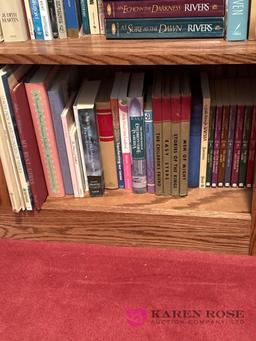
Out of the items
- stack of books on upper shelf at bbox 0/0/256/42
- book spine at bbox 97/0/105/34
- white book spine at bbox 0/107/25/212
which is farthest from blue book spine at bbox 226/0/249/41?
white book spine at bbox 0/107/25/212

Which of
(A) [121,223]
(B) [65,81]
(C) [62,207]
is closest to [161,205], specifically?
(A) [121,223]

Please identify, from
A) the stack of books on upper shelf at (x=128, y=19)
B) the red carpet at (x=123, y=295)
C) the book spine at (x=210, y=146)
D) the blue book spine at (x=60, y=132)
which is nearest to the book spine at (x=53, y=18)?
the stack of books on upper shelf at (x=128, y=19)

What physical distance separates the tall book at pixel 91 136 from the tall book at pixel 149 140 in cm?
10

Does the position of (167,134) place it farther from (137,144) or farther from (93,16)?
(93,16)

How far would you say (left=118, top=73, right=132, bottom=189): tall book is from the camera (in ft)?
2.89

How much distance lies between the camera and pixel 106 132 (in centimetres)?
91

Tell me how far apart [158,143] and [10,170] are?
0.30 m

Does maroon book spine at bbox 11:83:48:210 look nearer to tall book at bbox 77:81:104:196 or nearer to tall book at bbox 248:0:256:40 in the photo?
tall book at bbox 77:81:104:196

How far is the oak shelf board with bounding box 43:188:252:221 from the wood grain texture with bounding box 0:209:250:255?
1 cm

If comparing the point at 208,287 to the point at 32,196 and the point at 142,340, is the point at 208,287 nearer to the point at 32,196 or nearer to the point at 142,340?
the point at 142,340

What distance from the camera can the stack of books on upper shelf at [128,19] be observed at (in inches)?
29.4

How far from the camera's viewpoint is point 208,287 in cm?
86

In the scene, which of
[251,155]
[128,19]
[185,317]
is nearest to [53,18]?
[128,19]

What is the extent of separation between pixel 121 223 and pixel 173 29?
40 cm
